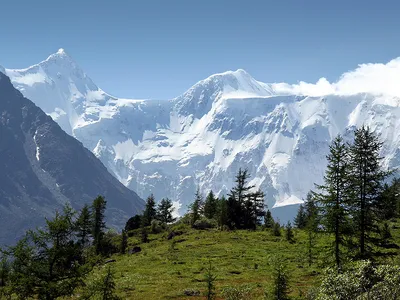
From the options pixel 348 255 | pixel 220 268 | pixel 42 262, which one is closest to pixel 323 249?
pixel 348 255

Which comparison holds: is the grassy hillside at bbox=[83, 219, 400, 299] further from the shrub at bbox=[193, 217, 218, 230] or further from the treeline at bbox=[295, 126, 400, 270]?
the shrub at bbox=[193, 217, 218, 230]

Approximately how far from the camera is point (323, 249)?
38625mm

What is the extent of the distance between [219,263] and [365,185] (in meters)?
23.5

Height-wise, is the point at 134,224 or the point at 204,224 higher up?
the point at 134,224

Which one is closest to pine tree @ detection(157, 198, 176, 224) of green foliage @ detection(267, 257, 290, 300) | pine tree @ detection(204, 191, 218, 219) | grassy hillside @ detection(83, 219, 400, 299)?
pine tree @ detection(204, 191, 218, 219)

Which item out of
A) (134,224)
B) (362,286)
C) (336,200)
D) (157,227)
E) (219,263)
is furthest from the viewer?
(134,224)

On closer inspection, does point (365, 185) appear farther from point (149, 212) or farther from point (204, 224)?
point (149, 212)

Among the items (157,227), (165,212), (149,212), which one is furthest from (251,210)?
(149,212)

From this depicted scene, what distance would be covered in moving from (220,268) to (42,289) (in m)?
28.7

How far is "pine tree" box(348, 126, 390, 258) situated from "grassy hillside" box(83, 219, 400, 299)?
10.4 ft

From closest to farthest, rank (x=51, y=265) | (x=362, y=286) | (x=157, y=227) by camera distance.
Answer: (x=362, y=286)
(x=51, y=265)
(x=157, y=227)

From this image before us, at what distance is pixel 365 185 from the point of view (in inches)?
1609

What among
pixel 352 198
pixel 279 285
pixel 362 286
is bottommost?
pixel 279 285

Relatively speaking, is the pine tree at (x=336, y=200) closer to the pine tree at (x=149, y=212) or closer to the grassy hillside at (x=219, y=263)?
the grassy hillside at (x=219, y=263)
